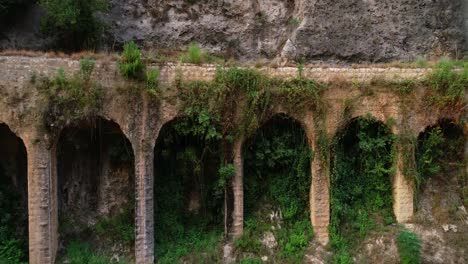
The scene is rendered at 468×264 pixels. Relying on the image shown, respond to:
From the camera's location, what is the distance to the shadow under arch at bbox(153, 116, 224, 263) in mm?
10484

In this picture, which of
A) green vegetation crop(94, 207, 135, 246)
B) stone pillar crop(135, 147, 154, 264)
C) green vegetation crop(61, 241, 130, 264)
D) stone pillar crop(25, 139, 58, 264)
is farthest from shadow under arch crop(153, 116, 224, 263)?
stone pillar crop(25, 139, 58, 264)

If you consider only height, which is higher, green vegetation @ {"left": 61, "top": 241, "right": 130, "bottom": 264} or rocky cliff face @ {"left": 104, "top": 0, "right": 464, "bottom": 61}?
rocky cliff face @ {"left": 104, "top": 0, "right": 464, "bottom": 61}

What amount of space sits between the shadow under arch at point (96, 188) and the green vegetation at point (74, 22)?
3.95 m

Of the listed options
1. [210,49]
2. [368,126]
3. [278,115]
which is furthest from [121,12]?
[368,126]

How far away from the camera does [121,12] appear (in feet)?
49.2

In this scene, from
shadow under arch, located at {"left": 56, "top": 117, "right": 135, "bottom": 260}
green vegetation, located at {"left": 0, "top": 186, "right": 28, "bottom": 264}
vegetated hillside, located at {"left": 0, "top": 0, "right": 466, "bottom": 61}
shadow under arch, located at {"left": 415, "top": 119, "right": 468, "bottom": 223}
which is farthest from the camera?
vegetated hillside, located at {"left": 0, "top": 0, "right": 466, "bottom": 61}

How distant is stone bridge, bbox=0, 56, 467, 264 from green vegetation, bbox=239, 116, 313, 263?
0.94ft

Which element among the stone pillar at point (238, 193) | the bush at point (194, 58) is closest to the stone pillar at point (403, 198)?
the stone pillar at point (238, 193)

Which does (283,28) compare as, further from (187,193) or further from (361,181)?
(187,193)

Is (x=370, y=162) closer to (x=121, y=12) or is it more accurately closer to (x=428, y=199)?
(x=428, y=199)

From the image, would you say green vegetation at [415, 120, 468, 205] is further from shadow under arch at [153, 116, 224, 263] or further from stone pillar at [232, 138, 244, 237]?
shadow under arch at [153, 116, 224, 263]

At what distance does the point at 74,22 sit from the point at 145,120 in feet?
15.4

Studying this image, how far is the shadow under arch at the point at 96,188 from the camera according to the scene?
10.7 meters

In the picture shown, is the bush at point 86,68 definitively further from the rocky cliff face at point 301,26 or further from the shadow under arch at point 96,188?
the rocky cliff face at point 301,26
